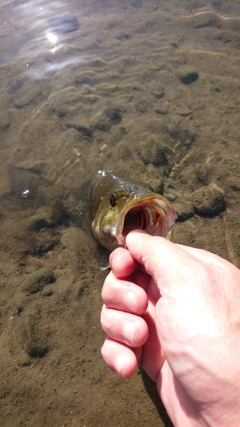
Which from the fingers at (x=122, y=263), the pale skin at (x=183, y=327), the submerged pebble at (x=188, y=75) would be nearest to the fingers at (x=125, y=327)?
the pale skin at (x=183, y=327)

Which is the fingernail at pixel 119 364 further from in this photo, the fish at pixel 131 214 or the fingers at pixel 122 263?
the fish at pixel 131 214

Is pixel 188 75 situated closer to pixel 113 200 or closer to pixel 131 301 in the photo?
pixel 113 200

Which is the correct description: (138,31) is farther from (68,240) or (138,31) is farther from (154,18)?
(68,240)

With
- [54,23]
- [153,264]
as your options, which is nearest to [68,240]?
[153,264]

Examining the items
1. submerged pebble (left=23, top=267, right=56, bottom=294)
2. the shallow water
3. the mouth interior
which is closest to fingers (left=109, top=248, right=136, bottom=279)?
the mouth interior

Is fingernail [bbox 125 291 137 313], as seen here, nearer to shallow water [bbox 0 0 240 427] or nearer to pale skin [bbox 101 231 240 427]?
pale skin [bbox 101 231 240 427]
